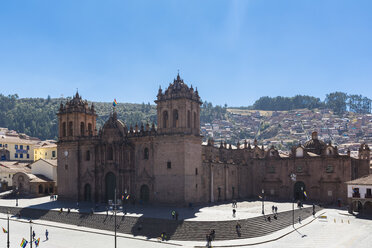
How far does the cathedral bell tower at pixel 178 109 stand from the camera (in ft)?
171

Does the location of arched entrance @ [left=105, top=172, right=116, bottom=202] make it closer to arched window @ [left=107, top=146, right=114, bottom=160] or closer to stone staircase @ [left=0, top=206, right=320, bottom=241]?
arched window @ [left=107, top=146, right=114, bottom=160]

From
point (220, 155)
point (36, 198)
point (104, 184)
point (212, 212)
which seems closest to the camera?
point (212, 212)

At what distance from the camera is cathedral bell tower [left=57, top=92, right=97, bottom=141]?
61.5 meters

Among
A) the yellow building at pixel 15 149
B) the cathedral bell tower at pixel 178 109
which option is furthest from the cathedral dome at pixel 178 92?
the yellow building at pixel 15 149

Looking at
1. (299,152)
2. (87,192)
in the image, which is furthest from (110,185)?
(299,152)

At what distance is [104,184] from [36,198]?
15.9 metres

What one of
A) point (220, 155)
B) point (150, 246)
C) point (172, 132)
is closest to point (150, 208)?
point (172, 132)

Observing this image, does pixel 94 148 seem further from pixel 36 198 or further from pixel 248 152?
pixel 248 152

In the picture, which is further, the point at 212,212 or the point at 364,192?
the point at 364,192

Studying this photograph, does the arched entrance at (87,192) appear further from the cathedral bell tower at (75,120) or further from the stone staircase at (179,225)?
the stone staircase at (179,225)

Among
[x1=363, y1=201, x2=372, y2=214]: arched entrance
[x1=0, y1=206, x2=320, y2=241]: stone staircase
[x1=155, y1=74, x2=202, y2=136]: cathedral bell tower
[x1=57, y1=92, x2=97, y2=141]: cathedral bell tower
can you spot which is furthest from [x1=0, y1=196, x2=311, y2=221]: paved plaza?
[x1=363, y1=201, x2=372, y2=214]: arched entrance

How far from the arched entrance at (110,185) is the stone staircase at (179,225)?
8920 mm

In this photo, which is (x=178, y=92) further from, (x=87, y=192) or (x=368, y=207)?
A: (x=368, y=207)

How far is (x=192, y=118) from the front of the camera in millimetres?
53375
